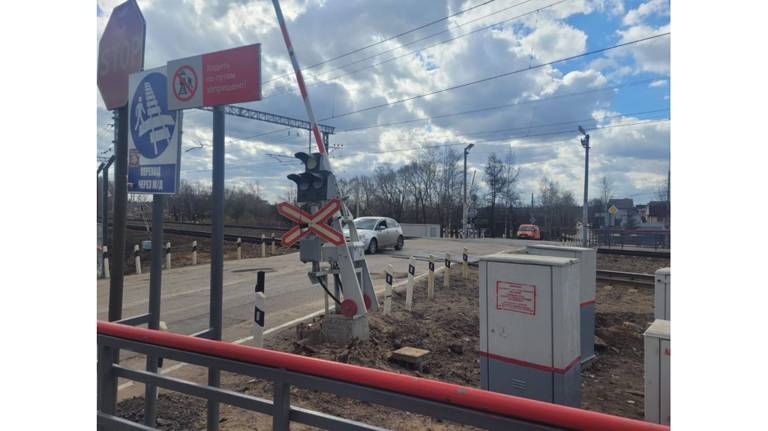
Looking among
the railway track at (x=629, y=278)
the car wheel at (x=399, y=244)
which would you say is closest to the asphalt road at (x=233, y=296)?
the car wheel at (x=399, y=244)

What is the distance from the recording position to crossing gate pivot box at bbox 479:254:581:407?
166 inches

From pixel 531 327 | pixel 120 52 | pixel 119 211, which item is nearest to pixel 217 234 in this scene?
pixel 119 211

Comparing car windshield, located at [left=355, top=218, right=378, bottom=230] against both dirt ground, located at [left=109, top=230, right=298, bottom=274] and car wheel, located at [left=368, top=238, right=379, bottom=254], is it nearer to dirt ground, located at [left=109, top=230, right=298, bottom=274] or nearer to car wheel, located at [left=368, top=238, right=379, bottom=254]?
car wheel, located at [left=368, top=238, right=379, bottom=254]

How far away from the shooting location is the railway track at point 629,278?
499 inches

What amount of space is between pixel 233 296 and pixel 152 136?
278 inches

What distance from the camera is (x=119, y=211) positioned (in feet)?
12.2

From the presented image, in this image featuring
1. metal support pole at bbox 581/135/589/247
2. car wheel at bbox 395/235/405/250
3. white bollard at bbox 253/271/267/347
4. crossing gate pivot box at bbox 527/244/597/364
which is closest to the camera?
white bollard at bbox 253/271/267/347

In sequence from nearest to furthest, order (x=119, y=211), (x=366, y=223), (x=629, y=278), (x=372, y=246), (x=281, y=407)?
(x=281, y=407), (x=119, y=211), (x=629, y=278), (x=372, y=246), (x=366, y=223)

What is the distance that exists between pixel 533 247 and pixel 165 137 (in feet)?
16.4

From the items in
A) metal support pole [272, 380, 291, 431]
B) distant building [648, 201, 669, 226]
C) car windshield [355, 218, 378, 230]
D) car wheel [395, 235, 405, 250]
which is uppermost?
distant building [648, 201, 669, 226]

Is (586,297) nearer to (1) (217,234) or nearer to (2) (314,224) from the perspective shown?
(2) (314,224)

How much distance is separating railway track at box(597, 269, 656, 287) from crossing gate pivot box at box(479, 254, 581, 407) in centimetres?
944

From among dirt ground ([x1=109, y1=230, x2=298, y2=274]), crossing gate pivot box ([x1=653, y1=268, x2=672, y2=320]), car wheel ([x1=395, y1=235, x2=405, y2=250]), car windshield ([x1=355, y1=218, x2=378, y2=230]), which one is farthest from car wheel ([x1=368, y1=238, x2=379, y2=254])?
crossing gate pivot box ([x1=653, y1=268, x2=672, y2=320])
